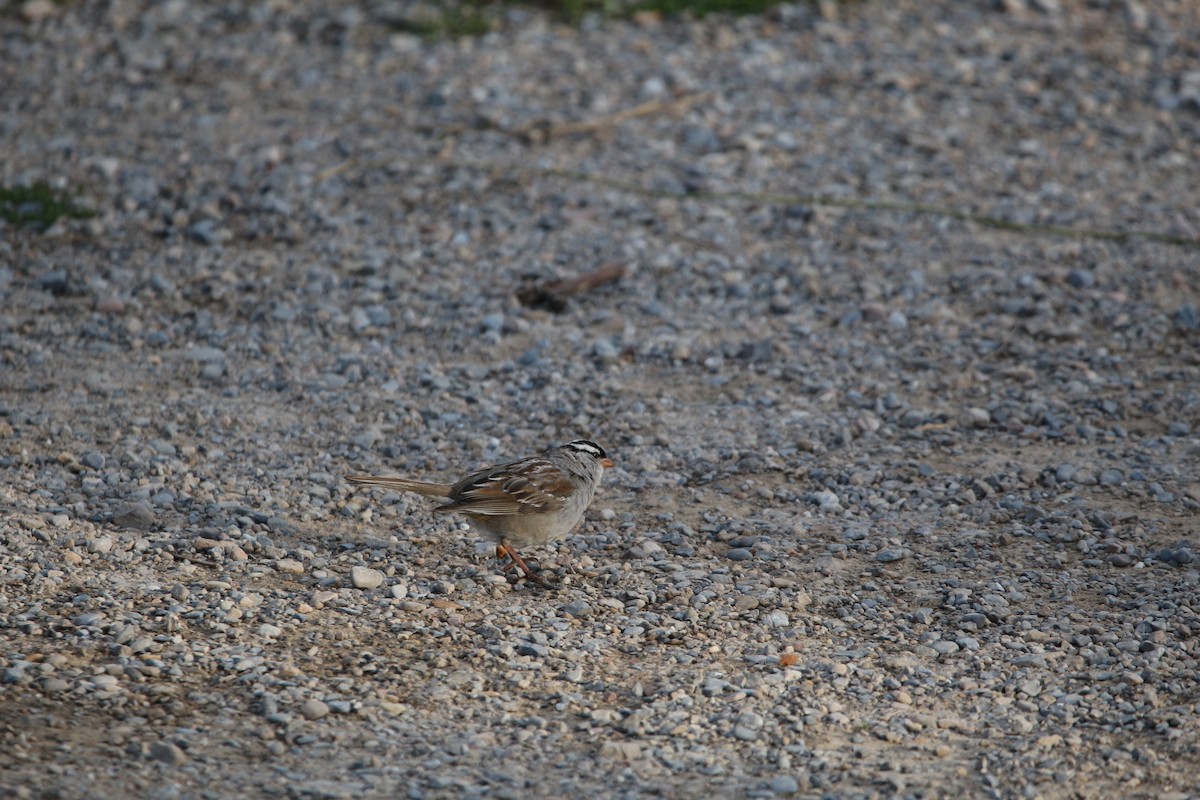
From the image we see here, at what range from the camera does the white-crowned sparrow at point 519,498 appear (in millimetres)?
6672

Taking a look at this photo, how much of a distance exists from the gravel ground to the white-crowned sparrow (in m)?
0.27

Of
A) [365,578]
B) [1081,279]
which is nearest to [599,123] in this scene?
[1081,279]

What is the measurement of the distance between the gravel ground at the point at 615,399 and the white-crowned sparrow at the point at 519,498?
10.5 inches

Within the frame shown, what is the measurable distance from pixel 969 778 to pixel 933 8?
10973 millimetres

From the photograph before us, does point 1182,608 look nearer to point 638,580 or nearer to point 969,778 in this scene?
point 969,778

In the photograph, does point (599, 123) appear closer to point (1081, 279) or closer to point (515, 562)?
point (1081, 279)

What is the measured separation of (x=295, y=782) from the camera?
4863 mm

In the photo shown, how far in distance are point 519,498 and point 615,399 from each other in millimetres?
2075

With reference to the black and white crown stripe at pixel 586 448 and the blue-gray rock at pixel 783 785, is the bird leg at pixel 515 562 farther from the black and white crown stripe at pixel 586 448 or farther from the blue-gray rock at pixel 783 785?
the blue-gray rock at pixel 783 785

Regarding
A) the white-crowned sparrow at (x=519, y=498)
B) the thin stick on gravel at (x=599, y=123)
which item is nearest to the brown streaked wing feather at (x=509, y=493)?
the white-crowned sparrow at (x=519, y=498)

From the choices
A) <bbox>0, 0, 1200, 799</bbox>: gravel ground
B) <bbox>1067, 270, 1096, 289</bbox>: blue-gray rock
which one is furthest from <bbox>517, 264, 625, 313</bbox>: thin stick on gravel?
<bbox>1067, 270, 1096, 289</bbox>: blue-gray rock

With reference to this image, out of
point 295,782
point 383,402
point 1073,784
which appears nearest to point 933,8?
point 383,402

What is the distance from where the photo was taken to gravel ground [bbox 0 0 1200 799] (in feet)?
17.7

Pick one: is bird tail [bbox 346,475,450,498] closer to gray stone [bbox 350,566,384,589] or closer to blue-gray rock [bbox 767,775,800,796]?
gray stone [bbox 350,566,384,589]
